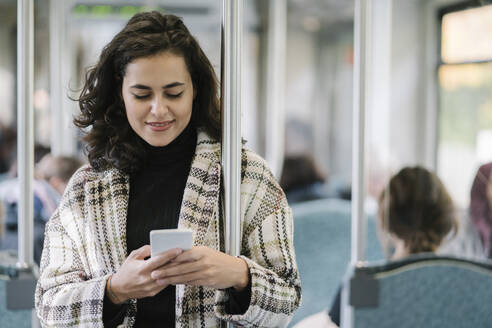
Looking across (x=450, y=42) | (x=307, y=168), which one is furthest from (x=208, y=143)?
(x=307, y=168)

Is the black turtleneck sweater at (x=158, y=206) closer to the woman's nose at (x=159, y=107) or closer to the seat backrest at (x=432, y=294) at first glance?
the woman's nose at (x=159, y=107)

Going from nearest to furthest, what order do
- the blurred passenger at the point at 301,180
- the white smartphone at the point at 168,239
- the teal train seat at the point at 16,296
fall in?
the white smartphone at the point at 168,239, the teal train seat at the point at 16,296, the blurred passenger at the point at 301,180

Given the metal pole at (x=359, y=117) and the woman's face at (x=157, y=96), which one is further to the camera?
the metal pole at (x=359, y=117)

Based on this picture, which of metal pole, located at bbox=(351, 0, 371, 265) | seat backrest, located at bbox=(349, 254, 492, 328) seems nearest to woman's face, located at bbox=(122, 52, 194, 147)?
metal pole, located at bbox=(351, 0, 371, 265)

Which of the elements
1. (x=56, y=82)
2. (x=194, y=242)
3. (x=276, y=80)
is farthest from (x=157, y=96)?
(x=276, y=80)

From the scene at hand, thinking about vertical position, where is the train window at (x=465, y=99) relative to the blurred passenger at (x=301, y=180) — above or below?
above

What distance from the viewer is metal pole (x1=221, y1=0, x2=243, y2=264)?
0.95m

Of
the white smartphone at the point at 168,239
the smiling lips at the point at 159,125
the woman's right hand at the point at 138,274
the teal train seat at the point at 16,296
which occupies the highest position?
the smiling lips at the point at 159,125

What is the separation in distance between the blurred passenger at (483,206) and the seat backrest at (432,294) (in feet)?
0.97

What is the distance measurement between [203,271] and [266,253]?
0.14 m

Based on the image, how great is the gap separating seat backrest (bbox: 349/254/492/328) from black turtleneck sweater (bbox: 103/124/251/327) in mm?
611

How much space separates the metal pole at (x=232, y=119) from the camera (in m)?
0.95

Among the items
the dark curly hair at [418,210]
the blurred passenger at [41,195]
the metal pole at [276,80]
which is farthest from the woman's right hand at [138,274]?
the metal pole at [276,80]

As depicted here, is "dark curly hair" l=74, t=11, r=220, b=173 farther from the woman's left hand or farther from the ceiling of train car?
the ceiling of train car
